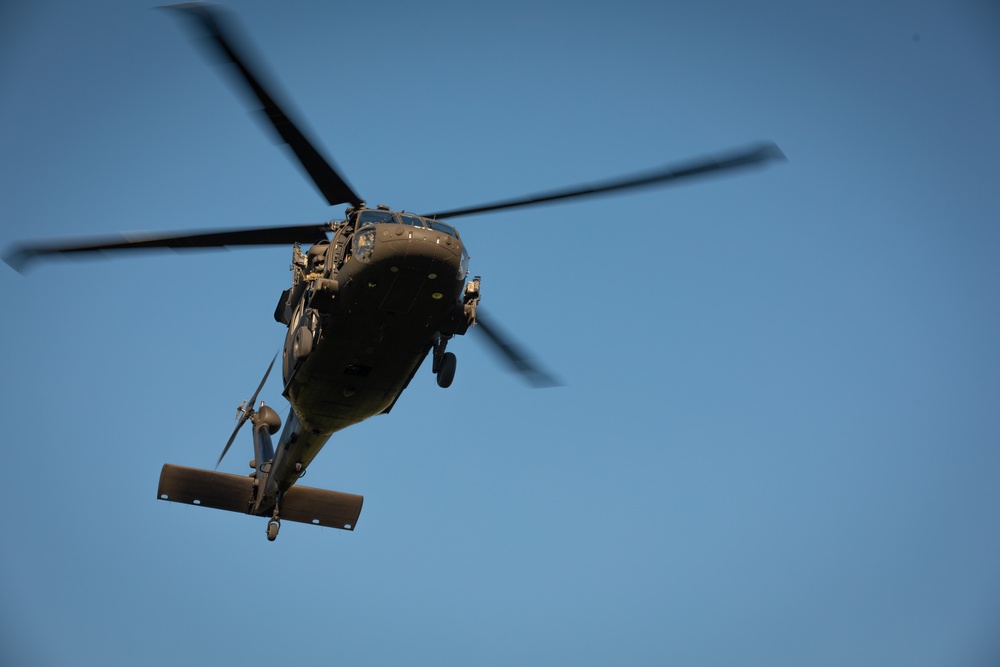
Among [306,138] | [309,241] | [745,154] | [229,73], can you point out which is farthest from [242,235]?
[745,154]

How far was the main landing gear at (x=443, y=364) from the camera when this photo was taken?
66.6 ft

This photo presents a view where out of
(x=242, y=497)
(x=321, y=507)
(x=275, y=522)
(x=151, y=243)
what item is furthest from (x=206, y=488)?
(x=151, y=243)

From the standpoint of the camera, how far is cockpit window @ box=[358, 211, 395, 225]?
62.9 ft

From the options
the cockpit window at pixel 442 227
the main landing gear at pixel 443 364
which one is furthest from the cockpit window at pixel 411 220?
the main landing gear at pixel 443 364

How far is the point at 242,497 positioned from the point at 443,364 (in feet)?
22.8

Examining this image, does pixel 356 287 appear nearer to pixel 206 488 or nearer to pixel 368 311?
pixel 368 311

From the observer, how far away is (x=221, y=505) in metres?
24.0

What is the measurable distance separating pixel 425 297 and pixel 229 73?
16.4ft

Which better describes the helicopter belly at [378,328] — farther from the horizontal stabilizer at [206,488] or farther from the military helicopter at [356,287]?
the horizontal stabilizer at [206,488]

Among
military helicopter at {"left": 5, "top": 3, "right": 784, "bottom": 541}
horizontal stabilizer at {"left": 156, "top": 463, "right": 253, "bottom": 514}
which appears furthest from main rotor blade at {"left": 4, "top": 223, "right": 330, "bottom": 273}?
horizontal stabilizer at {"left": 156, "top": 463, "right": 253, "bottom": 514}

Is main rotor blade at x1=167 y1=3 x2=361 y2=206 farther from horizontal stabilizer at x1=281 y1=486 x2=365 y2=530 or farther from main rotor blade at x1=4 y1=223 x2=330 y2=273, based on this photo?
horizontal stabilizer at x1=281 y1=486 x2=365 y2=530

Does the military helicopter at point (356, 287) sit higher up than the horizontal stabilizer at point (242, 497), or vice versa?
the military helicopter at point (356, 287)

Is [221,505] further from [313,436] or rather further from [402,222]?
[402,222]

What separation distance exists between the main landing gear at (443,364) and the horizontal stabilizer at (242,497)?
625cm
